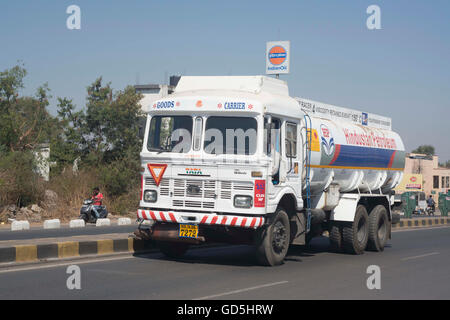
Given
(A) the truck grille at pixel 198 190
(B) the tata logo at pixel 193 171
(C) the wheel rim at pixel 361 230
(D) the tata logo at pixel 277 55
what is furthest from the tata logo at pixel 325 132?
(D) the tata logo at pixel 277 55

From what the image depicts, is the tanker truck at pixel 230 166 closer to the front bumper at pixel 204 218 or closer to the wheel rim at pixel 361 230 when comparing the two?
the front bumper at pixel 204 218

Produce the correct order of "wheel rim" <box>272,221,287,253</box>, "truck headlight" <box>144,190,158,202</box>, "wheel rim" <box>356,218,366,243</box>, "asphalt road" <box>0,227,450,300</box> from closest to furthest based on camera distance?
1. "asphalt road" <box>0,227,450,300</box>
2. "truck headlight" <box>144,190,158,202</box>
3. "wheel rim" <box>272,221,287,253</box>
4. "wheel rim" <box>356,218,366,243</box>

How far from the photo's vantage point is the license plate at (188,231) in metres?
11.0

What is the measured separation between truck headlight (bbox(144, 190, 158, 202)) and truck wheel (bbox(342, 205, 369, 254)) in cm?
553

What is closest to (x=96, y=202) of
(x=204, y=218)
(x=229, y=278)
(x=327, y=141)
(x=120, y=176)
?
(x=120, y=176)

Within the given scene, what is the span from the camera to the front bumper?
35.3ft

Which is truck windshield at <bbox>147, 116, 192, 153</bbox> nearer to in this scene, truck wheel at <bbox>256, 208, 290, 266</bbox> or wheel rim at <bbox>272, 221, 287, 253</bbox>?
truck wheel at <bbox>256, 208, 290, 266</bbox>

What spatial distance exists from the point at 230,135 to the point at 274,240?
2209 mm

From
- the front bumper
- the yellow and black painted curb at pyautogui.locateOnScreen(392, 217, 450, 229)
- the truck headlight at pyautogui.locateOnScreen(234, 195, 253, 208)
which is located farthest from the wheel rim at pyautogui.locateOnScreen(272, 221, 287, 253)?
the yellow and black painted curb at pyautogui.locateOnScreen(392, 217, 450, 229)

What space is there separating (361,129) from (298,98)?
11.9ft

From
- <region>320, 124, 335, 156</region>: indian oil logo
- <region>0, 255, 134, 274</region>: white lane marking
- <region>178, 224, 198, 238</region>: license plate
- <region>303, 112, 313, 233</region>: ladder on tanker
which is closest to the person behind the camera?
<region>0, 255, 134, 274</region>: white lane marking

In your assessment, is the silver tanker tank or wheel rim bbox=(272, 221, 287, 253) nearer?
wheel rim bbox=(272, 221, 287, 253)

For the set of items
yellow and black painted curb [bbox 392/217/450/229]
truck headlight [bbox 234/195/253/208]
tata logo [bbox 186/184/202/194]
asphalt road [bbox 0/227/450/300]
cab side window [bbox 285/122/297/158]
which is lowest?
yellow and black painted curb [bbox 392/217/450/229]
